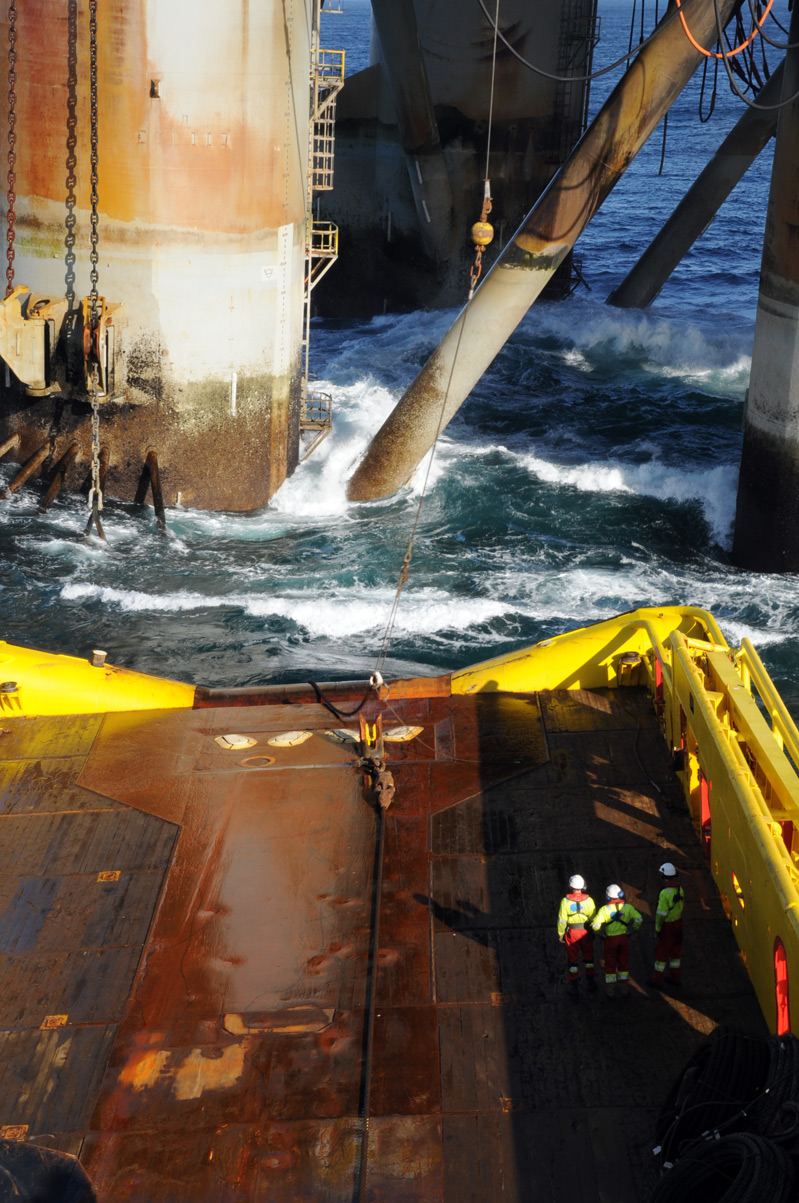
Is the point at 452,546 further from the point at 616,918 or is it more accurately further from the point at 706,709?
the point at 616,918

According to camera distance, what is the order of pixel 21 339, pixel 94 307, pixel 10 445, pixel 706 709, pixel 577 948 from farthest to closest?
pixel 10 445
pixel 21 339
pixel 94 307
pixel 706 709
pixel 577 948

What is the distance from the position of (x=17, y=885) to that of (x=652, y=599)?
12.5 meters

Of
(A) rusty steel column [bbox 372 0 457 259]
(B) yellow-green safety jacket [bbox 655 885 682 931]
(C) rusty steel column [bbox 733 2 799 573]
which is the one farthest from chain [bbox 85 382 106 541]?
(B) yellow-green safety jacket [bbox 655 885 682 931]

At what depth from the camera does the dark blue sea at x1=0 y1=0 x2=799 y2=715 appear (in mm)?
18297

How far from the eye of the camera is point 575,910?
8.52 meters

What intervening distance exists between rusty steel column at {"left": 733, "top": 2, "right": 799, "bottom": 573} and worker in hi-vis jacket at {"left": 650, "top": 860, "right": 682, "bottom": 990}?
12.8m

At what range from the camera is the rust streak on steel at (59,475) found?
829 inches

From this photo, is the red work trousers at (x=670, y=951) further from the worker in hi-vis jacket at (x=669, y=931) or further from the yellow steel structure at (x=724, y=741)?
the yellow steel structure at (x=724, y=741)

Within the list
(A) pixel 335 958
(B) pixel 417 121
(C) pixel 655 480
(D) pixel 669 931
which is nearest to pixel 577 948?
(D) pixel 669 931

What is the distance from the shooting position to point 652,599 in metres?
19.8

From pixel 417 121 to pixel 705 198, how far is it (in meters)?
8.00

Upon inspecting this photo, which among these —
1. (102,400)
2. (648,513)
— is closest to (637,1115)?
(102,400)

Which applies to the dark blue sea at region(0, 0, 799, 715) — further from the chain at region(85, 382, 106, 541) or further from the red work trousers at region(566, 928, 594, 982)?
the red work trousers at region(566, 928, 594, 982)

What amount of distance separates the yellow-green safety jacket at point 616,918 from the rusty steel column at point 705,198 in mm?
24344
